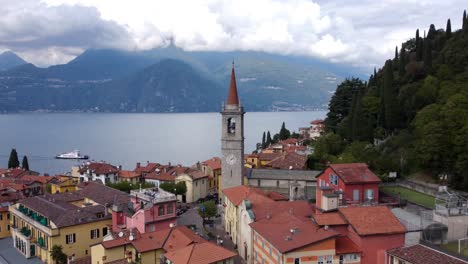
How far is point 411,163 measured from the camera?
140ft

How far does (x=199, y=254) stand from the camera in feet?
81.6

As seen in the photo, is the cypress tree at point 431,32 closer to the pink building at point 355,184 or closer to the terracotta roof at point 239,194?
the pink building at point 355,184

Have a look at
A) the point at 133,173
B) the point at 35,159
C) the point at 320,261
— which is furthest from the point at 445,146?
the point at 35,159

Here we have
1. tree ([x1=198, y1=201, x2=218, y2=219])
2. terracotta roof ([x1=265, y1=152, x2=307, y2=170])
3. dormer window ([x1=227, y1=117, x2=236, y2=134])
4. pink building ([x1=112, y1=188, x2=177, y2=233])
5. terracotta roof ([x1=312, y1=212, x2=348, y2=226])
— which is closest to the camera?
terracotta roof ([x1=312, y1=212, x2=348, y2=226])

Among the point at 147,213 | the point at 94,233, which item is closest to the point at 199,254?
the point at 147,213

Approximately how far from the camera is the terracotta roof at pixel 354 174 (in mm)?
33219

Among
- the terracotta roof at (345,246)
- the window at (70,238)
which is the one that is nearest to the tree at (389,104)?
the terracotta roof at (345,246)

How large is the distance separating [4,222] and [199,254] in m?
26.8

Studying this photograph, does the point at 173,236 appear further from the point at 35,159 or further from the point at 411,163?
the point at 35,159

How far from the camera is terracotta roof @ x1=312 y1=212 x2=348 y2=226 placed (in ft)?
87.1

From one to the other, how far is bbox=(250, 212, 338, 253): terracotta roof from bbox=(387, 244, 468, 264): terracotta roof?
3.62 meters

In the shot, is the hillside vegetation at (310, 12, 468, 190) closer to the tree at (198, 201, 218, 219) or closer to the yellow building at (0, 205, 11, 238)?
the tree at (198, 201, 218, 219)

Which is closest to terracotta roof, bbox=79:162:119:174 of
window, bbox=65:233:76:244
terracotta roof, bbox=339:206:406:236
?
window, bbox=65:233:76:244

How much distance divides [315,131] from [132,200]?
243 feet
